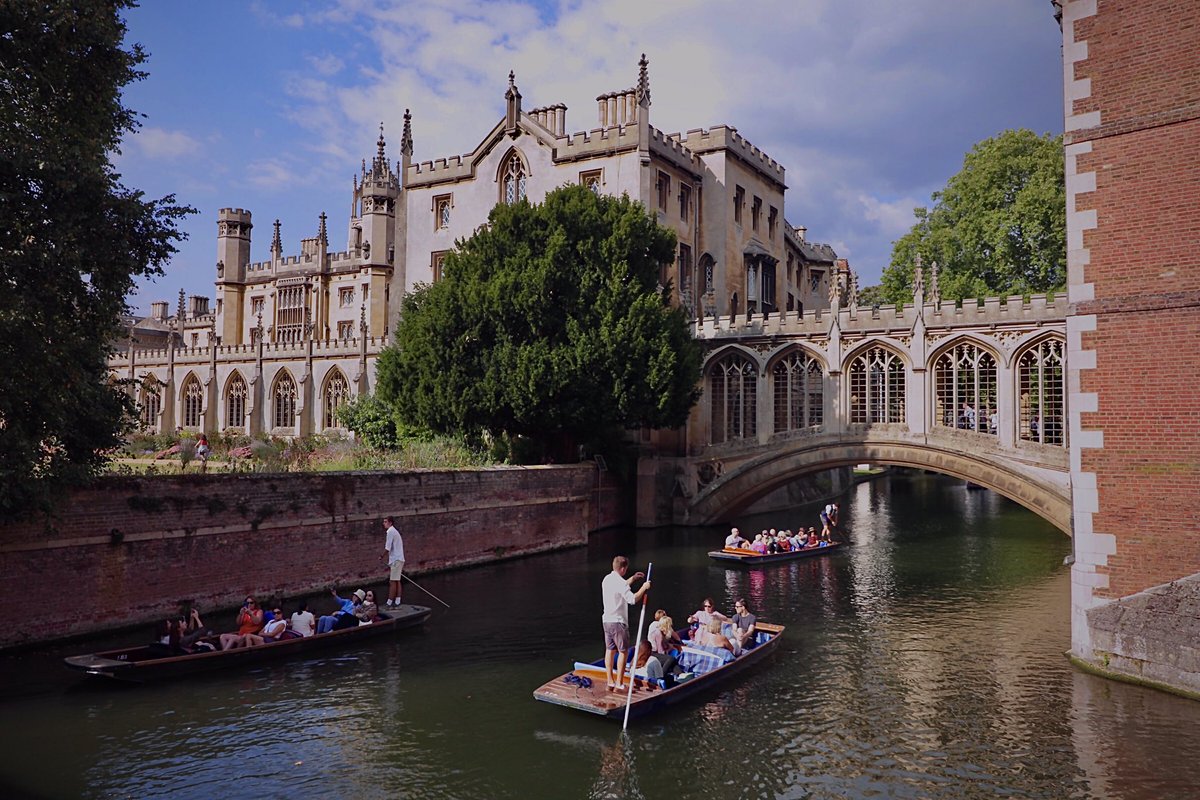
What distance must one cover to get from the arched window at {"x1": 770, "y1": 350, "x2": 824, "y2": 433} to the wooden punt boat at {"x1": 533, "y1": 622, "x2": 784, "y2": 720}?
18.2 meters

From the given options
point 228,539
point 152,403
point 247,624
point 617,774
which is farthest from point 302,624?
point 152,403

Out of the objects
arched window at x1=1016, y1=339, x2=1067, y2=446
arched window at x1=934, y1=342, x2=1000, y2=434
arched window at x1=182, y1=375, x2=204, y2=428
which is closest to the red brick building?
arched window at x1=1016, y1=339, x2=1067, y2=446

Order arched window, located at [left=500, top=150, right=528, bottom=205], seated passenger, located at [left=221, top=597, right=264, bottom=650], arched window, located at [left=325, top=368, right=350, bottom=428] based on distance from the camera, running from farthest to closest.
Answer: arched window, located at [left=325, top=368, right=350, bottom=428]
arched window, located at [left=500, top=150, right=528, bottom=205]
seated passenger, located at [left=221, top=597, right=264, bottom=650]

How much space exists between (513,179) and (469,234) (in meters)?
3.08

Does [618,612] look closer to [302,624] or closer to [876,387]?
[302,624]

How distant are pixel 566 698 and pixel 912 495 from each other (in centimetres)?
4275

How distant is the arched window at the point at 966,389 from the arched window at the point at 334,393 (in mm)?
31209

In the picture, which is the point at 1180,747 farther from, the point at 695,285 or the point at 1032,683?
the point at 695,285

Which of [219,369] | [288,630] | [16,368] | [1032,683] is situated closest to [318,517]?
[288,630]

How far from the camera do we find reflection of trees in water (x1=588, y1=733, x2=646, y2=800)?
374 inches

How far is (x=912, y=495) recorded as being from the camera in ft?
164

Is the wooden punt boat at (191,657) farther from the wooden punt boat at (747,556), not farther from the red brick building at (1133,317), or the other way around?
the red brick building at (1133,317)

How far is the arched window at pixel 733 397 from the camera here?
31.7 m

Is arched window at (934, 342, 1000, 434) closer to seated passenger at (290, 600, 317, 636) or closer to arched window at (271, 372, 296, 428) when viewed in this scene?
seated passenger at (290, 600, 317, 636)
